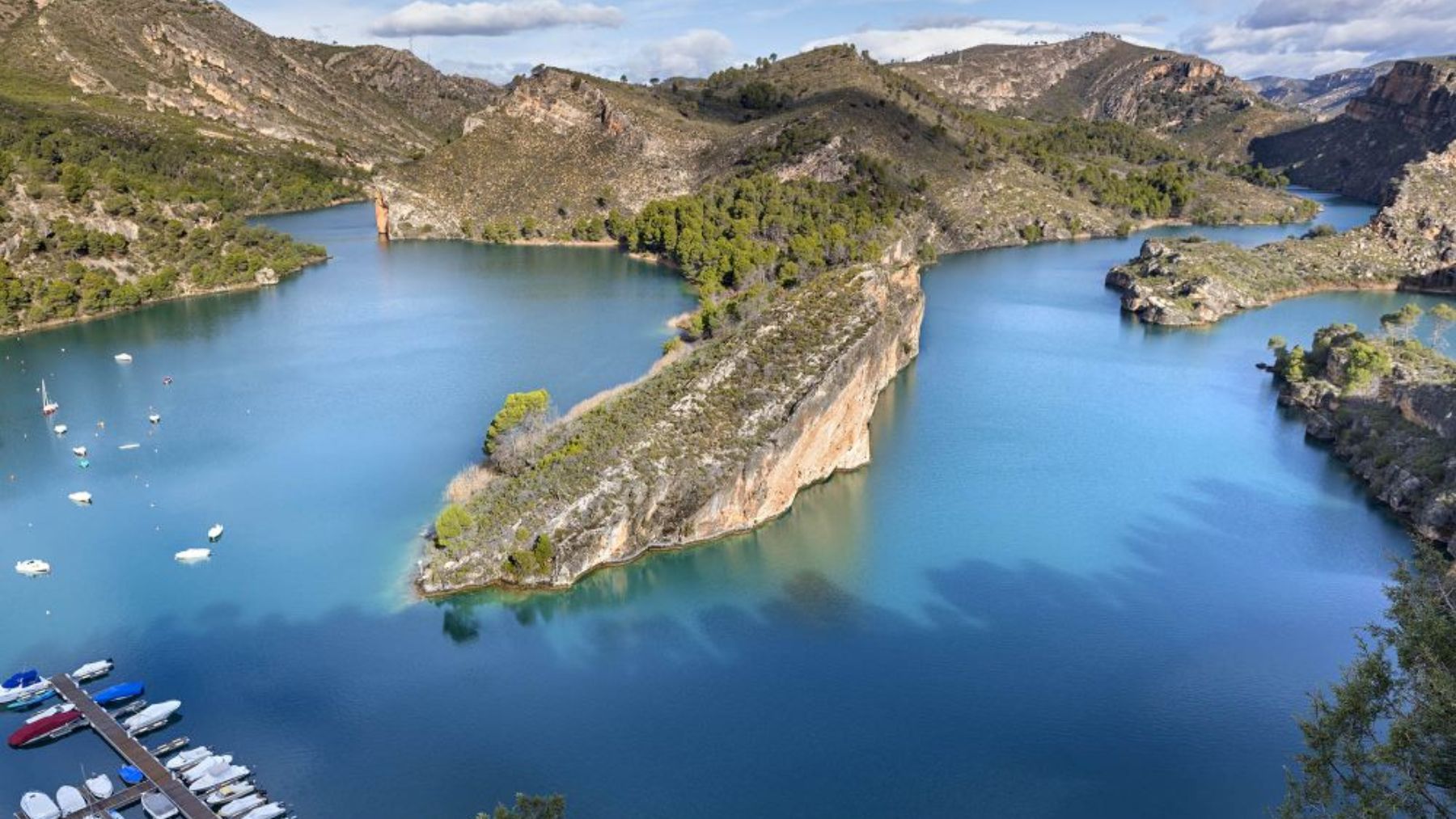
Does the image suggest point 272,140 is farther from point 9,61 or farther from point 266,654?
point 266,654

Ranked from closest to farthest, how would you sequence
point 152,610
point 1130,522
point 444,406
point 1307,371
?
point 152,610
point 1130,522
point 444,406
point 1307,371

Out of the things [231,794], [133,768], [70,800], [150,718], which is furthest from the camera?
[150,718]

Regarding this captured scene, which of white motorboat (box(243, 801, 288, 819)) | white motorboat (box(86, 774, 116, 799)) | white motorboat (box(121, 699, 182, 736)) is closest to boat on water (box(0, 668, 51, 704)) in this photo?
white motorboat (box(121, 699, 182, 736))

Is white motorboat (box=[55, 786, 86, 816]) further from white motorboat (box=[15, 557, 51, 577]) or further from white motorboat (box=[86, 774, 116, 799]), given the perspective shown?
white motorboat (box=[15, 557, 51, 577])

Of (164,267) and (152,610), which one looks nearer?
(152,610)

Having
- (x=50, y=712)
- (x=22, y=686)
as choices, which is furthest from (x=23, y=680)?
(x=50, y=712)

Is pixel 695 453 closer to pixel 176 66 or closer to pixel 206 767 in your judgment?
pixel 206 767

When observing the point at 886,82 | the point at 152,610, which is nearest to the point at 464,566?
the point at 152,610
